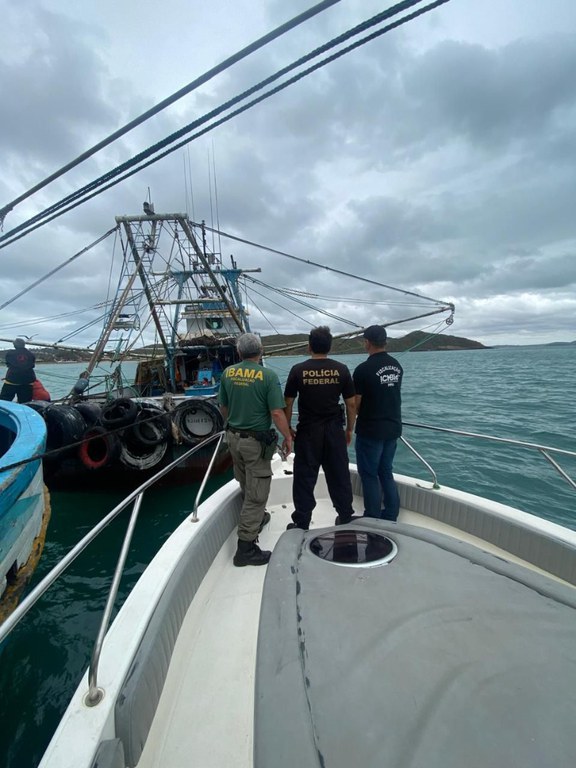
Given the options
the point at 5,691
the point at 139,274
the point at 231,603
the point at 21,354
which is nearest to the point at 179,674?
the point at 231,603

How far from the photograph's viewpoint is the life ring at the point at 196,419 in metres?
9.57

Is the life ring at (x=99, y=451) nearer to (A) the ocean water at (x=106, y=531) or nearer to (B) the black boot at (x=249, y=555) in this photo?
(A) the ocean water at (x=106, y=531)

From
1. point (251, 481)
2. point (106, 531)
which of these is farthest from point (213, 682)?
point (106, 531)

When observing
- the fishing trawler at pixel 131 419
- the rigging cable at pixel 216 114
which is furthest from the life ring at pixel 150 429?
the rigging cable at pixel 216 114

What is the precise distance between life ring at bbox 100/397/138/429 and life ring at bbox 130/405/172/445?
0.22 meters

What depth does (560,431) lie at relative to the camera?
12352 mm

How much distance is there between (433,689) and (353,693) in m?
0.29

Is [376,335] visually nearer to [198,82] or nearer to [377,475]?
[377,475]

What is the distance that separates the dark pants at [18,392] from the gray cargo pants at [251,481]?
8.31 meters

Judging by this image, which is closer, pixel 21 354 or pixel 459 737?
pixel 459 737

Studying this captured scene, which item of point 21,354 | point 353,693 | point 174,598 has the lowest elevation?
point 174,598

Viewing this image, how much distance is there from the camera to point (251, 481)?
323 centimetres

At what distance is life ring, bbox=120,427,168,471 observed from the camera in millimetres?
8609

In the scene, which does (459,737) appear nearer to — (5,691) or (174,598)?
(174,598)
